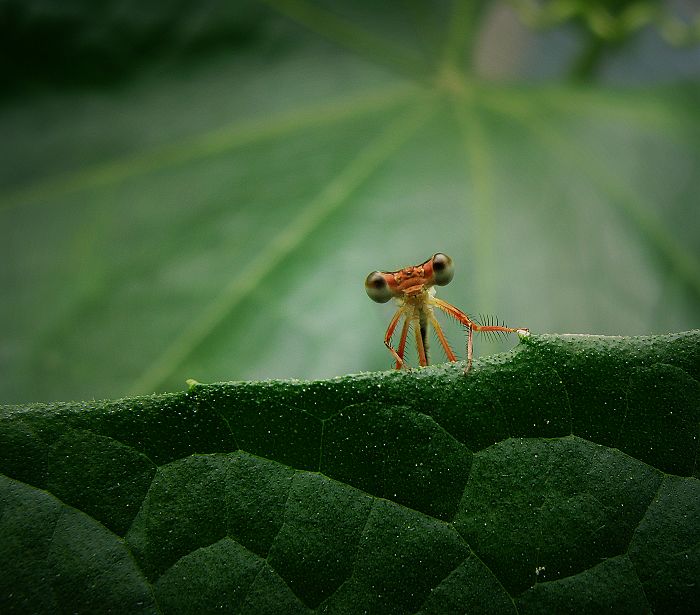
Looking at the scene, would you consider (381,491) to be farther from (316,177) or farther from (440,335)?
(316,177)

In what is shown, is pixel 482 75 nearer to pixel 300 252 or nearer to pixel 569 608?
pixel 300 252

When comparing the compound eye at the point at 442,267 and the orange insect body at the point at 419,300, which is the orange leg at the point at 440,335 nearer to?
the orange insect body at the point at 419,300

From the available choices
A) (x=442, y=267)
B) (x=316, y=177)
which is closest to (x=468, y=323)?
(x=442, y=267)

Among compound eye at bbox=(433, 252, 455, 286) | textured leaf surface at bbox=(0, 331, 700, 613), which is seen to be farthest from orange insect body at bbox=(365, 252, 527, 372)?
textured leaf surface at bbox=(0, 331, 700, 613)

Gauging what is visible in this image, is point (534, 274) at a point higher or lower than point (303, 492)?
higher

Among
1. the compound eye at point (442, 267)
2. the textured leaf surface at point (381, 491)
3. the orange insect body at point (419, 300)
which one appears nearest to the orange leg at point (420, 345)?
the orange insect body at point (419, 300)

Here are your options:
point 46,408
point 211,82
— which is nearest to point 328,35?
point 211,82
